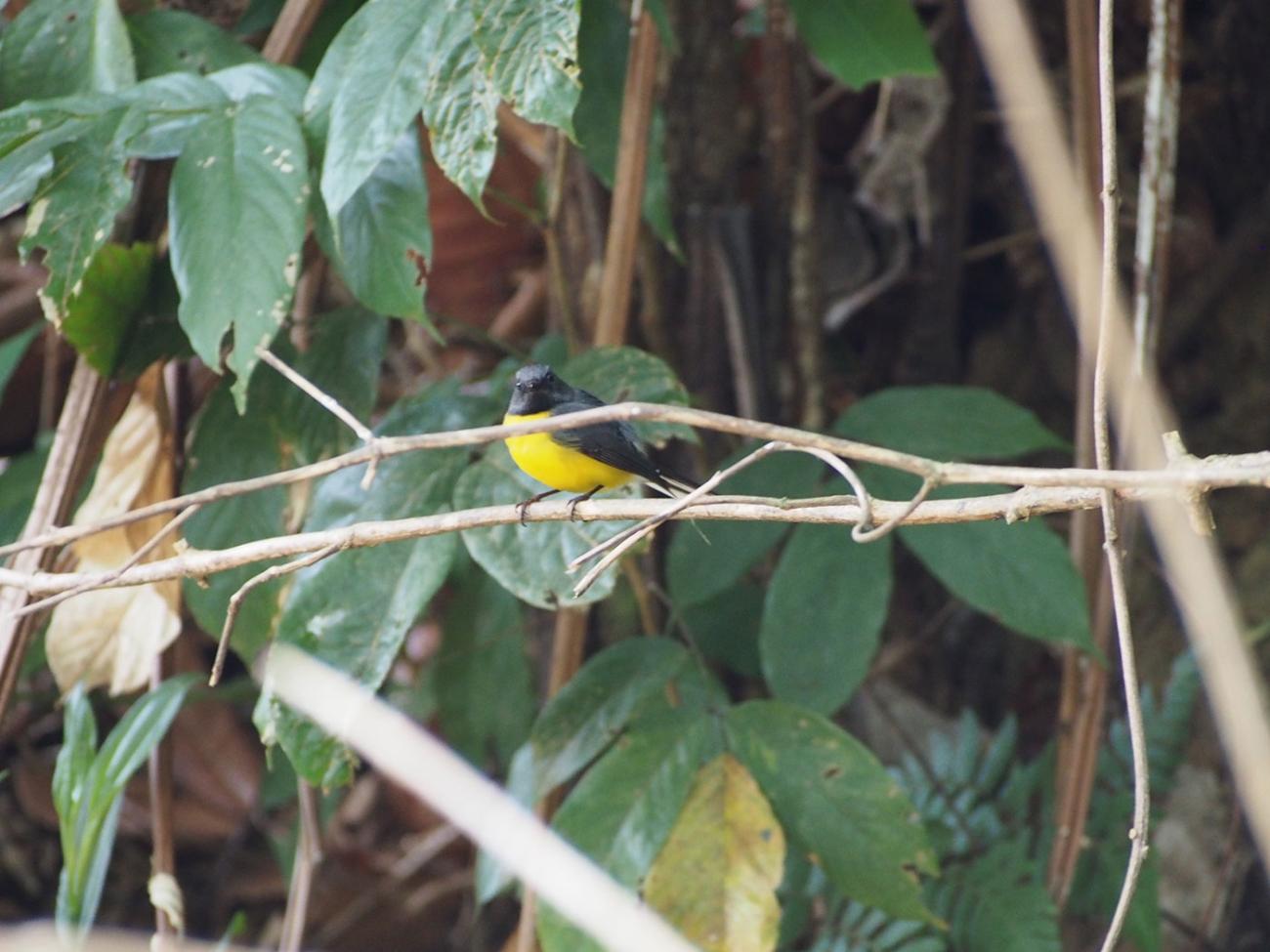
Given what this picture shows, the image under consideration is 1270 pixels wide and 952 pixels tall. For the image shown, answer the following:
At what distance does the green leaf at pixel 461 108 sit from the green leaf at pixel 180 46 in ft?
1.77

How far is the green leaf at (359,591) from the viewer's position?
77.8 inches

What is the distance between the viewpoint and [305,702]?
98 centimetres

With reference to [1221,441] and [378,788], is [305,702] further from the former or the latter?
[378,788]

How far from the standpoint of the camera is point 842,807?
2.12 meters

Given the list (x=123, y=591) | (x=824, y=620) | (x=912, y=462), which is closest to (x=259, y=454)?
(x=123, y=591)

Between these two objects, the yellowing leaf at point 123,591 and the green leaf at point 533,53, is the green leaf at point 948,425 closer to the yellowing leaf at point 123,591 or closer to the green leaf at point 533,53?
the green leaf at point 533,53

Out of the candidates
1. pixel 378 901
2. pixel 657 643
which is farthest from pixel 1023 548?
pixel 378 901

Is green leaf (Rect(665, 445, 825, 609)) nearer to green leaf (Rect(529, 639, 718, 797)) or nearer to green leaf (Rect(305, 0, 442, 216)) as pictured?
green leaf (Rect(529, 639, 718, 797))

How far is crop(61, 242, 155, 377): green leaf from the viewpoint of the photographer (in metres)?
2.12

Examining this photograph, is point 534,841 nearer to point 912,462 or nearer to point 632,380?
point 912,462

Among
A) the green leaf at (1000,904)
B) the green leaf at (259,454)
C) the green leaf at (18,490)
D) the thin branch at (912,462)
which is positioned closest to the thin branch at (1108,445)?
the thin branch at (912,462)

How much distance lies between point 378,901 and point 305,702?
3464 mm

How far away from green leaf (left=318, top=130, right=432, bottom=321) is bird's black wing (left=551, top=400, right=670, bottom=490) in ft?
1.56

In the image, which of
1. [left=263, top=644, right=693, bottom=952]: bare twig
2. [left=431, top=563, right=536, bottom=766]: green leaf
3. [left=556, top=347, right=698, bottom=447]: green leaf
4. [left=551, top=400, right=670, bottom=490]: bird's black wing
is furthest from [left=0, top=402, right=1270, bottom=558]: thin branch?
[left=431, top=563, right=536, bottom=766]: green leaf
